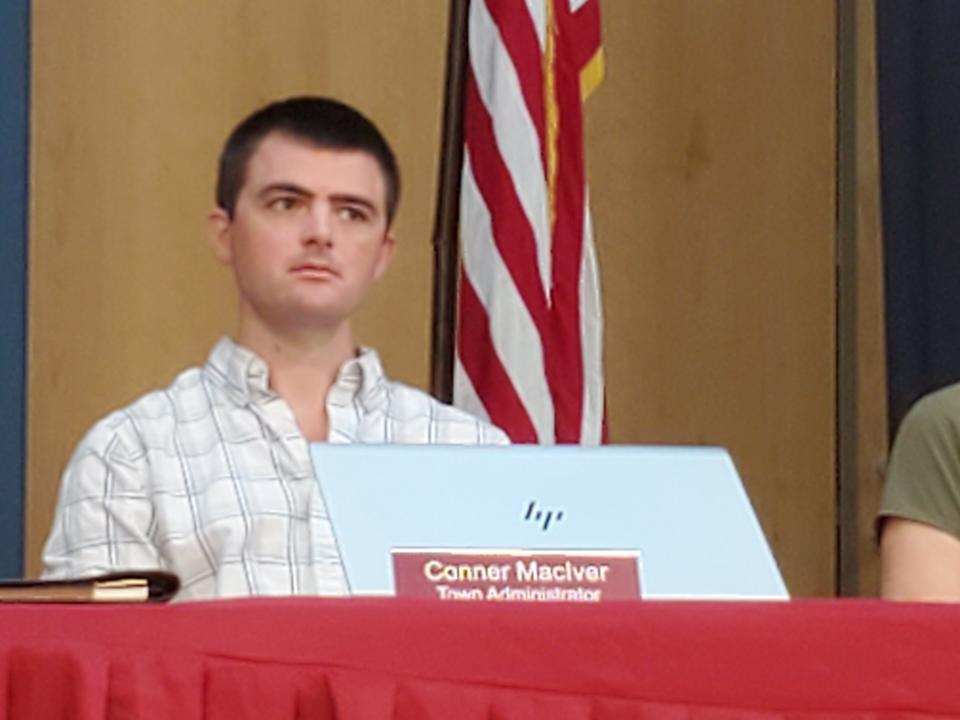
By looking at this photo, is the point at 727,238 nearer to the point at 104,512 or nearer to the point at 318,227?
the point at 318,227

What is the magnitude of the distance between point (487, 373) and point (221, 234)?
0.59m

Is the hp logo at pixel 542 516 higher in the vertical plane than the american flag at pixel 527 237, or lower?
lower

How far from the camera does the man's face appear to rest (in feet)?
6.34

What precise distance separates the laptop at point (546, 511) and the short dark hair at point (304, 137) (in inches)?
32.3

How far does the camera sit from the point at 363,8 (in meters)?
3.33

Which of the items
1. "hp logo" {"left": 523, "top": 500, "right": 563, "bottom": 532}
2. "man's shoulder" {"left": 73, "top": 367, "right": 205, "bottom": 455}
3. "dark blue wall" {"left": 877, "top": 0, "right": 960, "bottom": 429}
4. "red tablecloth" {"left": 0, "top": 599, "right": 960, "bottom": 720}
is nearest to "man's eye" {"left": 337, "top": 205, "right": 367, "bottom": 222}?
"man's shoulder" {"left": 73, "top": 367, "right": 205, "bottom": 455}

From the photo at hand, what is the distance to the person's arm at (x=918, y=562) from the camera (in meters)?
1.67

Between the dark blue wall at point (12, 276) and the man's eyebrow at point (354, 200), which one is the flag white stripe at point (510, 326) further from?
the dark blue wall at point (12, 276)

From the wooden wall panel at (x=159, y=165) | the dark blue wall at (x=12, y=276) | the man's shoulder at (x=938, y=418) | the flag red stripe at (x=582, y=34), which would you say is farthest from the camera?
the wooden wall panel at (x=159, y=165)

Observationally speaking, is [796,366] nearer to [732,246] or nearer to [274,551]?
[732,246]

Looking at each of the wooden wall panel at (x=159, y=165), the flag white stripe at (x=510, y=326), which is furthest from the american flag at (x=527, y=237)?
the wooden wall panel at (x=159, y=165)

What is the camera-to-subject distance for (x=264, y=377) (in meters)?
1.96

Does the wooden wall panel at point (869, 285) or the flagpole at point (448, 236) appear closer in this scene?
the flagpole at point (448, 236)

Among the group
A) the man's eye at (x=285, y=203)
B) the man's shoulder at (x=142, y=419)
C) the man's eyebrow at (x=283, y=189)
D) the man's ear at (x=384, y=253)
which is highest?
the man's eyebrow at (x=283, y=189)
